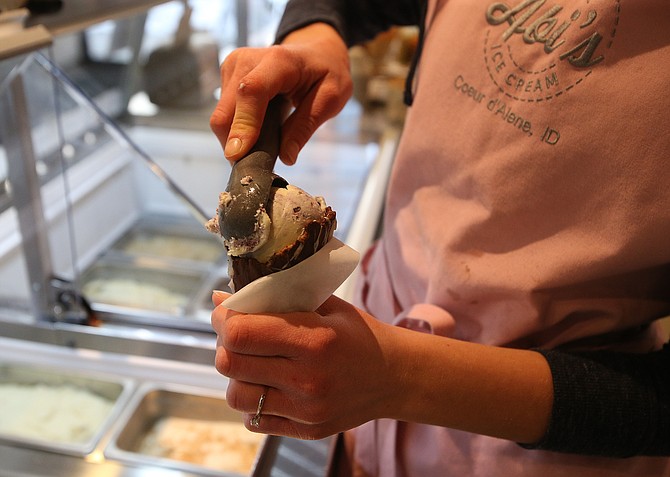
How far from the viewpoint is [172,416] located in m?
1.34

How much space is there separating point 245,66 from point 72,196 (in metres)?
1.13

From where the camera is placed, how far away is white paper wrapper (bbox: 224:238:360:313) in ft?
1.93

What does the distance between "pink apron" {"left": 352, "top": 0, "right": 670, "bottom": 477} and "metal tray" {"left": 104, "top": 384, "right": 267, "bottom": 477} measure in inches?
17.9

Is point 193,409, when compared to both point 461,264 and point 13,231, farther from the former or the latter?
point 461,264

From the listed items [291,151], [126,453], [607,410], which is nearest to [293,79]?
[291,151]

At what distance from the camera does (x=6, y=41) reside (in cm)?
93

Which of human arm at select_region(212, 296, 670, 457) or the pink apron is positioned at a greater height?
the pink apron

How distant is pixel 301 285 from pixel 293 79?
32 centimetres

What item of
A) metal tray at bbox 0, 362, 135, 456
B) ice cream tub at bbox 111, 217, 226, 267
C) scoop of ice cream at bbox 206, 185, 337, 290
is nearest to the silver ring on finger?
scoop of ice cream at bbox 206, 185, 337, 290

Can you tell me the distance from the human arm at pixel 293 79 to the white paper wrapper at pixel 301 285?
5.7 inches

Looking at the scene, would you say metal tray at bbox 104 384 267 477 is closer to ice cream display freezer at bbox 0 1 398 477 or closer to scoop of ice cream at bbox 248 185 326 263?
ice cream display freezer at bbox 0 1 398 477

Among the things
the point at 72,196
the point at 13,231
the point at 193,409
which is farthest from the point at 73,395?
the point at 72,196

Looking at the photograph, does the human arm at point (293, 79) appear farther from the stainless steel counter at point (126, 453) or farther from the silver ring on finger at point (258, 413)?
the stainless steel counter at point (126, 453)

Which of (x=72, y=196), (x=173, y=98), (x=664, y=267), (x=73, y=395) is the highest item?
(x=664, y=267)
